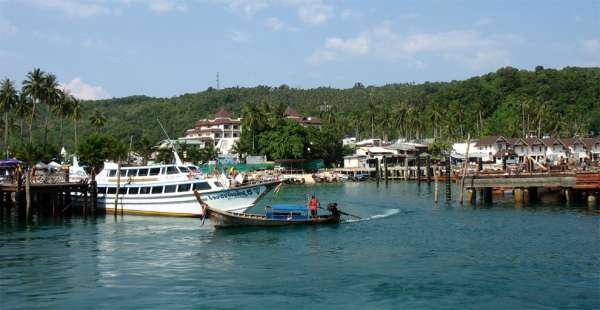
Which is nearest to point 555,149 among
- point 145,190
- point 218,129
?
point 218,129

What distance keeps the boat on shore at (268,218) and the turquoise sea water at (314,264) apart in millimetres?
820

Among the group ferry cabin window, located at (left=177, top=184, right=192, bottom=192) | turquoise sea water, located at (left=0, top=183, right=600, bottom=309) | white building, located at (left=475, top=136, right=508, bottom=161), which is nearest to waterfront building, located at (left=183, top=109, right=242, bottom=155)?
white building, located at (left=475, top=136, right=508, bottom=161)

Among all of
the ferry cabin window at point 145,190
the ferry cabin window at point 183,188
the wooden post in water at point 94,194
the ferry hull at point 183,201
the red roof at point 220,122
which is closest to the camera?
the ferry hull at point 183,201

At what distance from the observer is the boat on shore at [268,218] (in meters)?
44.0

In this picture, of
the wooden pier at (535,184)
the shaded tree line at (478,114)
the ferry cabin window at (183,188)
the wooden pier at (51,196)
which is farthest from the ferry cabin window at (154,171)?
the shaded tree line at (478,114)

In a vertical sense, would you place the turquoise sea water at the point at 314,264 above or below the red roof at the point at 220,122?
below

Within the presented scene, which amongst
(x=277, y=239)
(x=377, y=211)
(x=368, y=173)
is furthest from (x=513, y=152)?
(x=277, y=239)

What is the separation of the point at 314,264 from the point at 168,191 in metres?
26.1

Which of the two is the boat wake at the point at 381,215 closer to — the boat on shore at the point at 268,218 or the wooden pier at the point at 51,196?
the boat on shore at the point at 268,218

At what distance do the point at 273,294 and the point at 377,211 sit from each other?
31.8 metres

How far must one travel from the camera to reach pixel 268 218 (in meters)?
44.5

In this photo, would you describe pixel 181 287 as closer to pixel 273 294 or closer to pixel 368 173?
pixel 273 294

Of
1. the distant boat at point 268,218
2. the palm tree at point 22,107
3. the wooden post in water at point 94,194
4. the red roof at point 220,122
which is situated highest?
the red roof at point 220,122

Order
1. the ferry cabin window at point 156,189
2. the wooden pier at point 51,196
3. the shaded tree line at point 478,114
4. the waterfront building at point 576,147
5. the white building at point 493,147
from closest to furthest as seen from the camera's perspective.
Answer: the ferry cabin window at point 156,189 < the wooden pier at point 51,196 < the waterfront building at point 576,147 < the white building at point 493,147 < the shaded tree line at point 478,114
